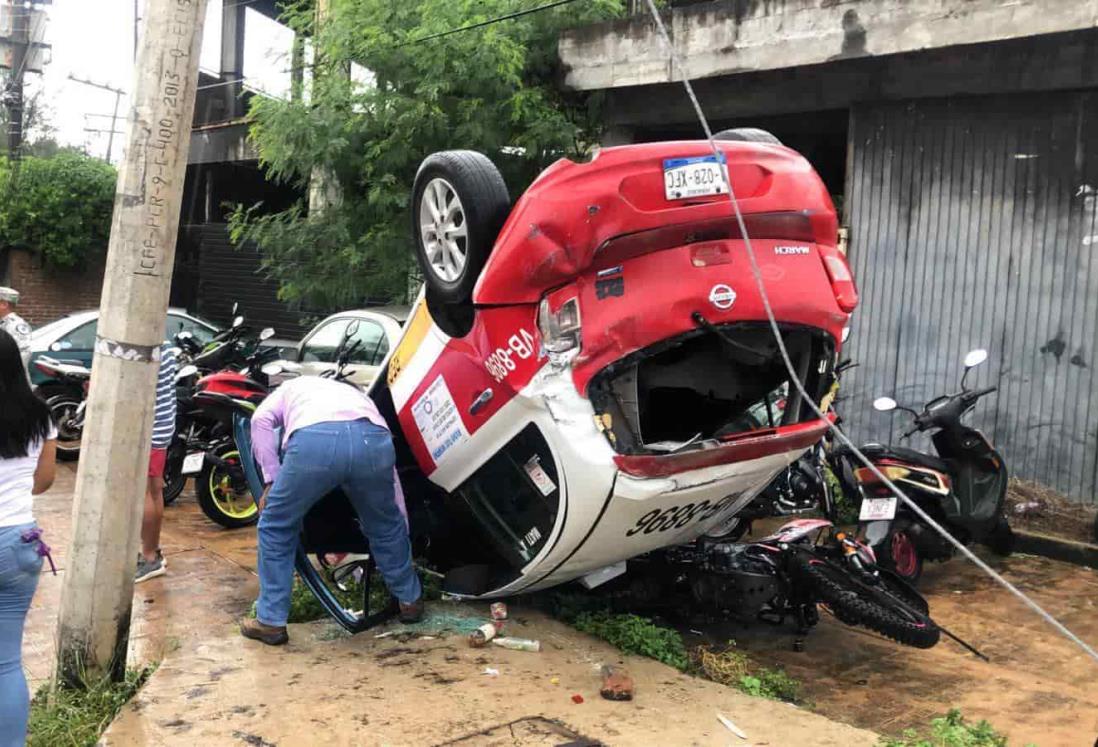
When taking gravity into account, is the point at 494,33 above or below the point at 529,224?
above

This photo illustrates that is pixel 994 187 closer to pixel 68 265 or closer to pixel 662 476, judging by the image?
pixel 662 476

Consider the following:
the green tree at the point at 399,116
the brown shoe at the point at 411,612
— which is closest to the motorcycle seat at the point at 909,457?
the brown shoe at the point at 411,612

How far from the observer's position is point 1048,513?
8062mm

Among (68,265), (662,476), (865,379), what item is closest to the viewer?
(662,476)

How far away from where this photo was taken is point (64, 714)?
3916 mm

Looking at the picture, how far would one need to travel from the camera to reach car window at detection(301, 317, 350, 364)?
948cm

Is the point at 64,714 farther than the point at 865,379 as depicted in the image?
No

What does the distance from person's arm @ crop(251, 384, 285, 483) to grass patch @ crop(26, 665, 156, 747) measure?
3.58ft

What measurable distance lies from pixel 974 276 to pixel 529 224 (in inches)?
227

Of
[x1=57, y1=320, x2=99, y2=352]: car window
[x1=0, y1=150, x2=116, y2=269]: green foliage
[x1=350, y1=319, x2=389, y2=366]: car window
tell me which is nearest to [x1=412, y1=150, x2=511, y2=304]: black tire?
[x1=350, y1=319, x2=389, y2=366]: car window

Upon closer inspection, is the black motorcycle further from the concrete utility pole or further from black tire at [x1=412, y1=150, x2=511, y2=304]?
the concrete utility pole

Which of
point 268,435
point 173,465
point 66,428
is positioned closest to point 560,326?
point 268,435

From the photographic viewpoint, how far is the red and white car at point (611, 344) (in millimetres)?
4102

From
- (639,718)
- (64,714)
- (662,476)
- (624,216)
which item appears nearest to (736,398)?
(662,476)
